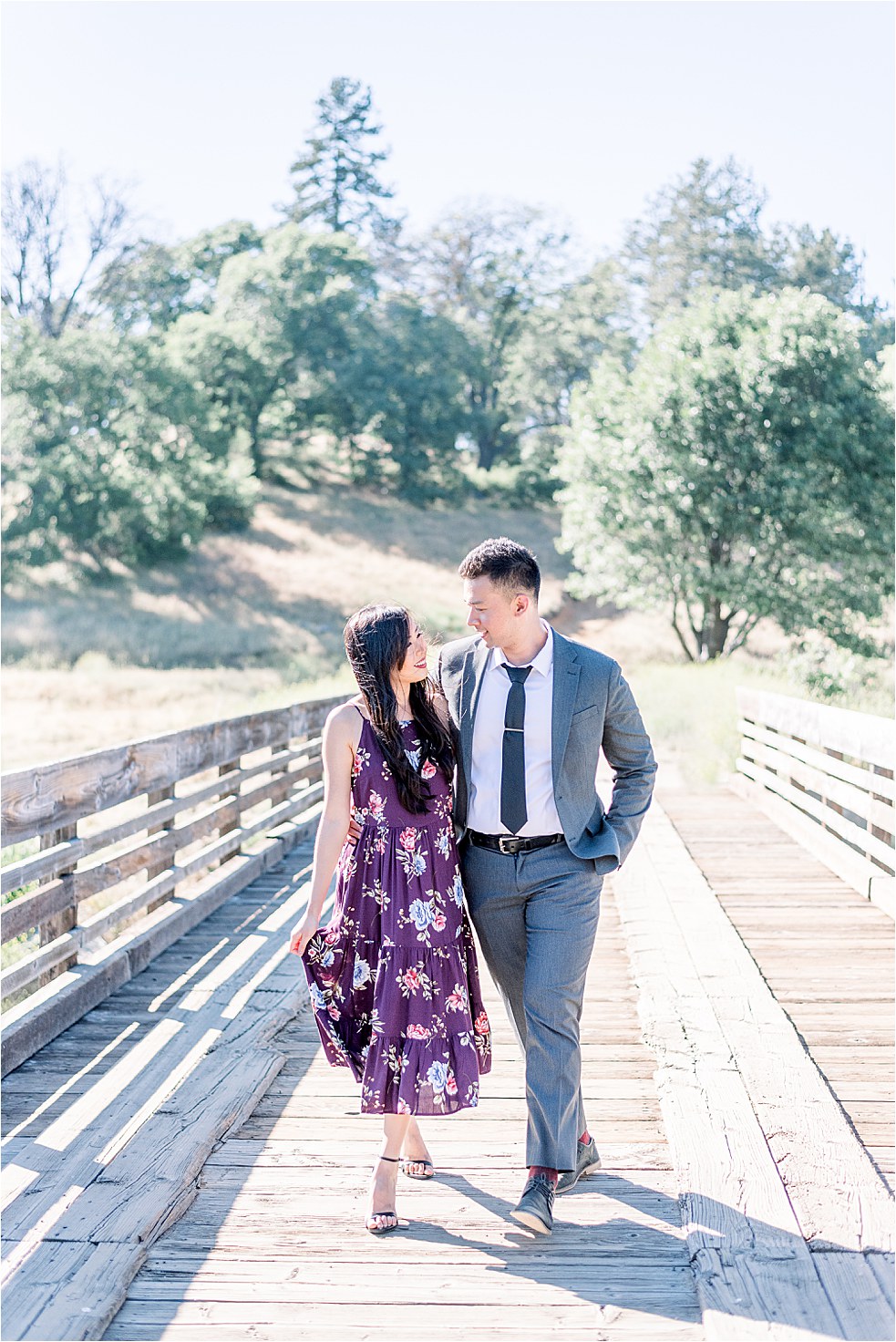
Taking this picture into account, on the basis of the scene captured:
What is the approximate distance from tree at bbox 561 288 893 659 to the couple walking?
21.9 m

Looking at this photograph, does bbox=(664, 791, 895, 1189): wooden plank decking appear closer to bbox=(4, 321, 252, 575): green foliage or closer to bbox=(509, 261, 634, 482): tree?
bbox=(4, 321, 252, 575): green foliage

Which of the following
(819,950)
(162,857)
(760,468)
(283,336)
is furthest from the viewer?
(283,336)

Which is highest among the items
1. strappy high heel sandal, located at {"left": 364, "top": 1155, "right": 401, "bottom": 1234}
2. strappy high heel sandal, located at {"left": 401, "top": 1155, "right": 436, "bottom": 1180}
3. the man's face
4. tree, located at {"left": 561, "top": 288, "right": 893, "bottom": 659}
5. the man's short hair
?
tree, located at {"left": 561, "top": 288, "right": 893, "bottom": 659}

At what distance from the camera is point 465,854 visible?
364cm

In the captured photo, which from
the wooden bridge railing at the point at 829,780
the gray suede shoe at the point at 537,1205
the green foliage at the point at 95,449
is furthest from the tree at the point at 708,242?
the gray suede shoe at the point at 537,1205

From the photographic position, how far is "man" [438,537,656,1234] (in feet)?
11.3

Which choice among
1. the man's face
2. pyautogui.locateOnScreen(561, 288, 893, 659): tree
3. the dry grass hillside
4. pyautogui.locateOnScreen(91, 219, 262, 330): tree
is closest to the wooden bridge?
the man's face

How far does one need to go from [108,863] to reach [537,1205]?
Result: 319cm

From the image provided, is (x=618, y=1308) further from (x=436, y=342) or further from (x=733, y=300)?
(x=436, y=342)

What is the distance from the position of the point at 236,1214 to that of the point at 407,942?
863mm

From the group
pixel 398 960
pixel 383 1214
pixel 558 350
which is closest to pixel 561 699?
pixel 398 960

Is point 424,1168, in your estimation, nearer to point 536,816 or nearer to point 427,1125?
point 427,1125

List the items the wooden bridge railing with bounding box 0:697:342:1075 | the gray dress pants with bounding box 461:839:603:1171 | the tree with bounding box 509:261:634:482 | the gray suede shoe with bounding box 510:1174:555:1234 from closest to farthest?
the gray suede shoe with bounding box 510:1174:555:1234 < the gray dress pants with bounding box 461:839:603:1171 < the wooden bridge railing with bounding box 0:697:342:1075 < the tree with bounding box 509:261:634:482

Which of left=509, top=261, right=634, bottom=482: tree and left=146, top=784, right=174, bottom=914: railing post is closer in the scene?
left=146, top=784, right=174, bottom=914: railing post
